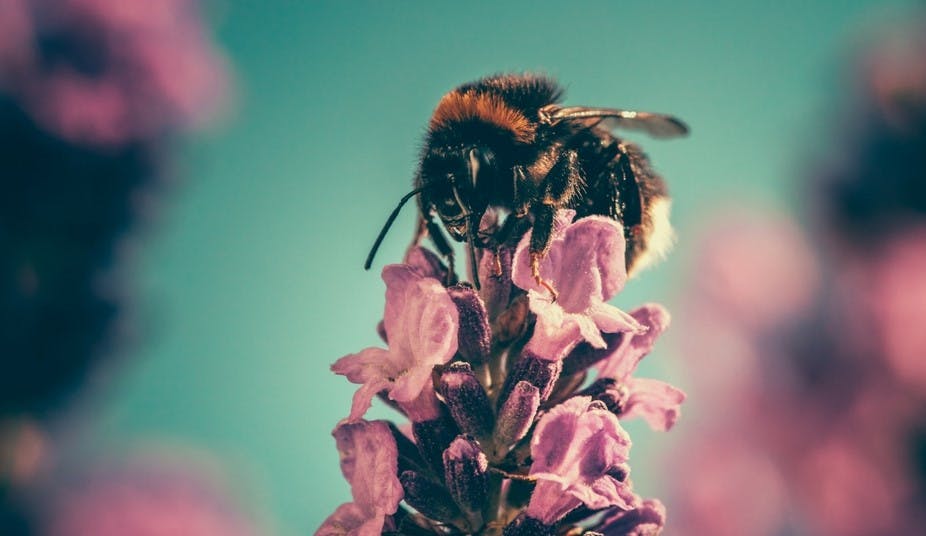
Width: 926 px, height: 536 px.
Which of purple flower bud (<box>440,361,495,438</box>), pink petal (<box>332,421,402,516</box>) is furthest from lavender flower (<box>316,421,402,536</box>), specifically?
purple flower bud (<box>440,361,495,438</box>)

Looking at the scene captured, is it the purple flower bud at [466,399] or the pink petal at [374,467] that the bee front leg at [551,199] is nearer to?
the purple flower bud at [466,399]

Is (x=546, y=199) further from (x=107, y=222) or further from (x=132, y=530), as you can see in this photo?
(x=132, y=530)

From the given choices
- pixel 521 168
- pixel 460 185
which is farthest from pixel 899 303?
pixel 460 185

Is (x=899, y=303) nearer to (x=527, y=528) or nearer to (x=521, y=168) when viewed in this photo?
(x=521, y=168)

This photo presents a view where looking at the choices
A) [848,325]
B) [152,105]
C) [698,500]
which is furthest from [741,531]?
[152,105]

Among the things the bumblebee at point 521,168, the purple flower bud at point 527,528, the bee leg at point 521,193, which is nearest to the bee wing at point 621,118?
the bumblebee at point 521,168

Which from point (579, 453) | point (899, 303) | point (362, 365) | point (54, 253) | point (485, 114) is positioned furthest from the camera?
point (899, 303)

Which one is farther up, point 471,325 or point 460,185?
point 460,185
